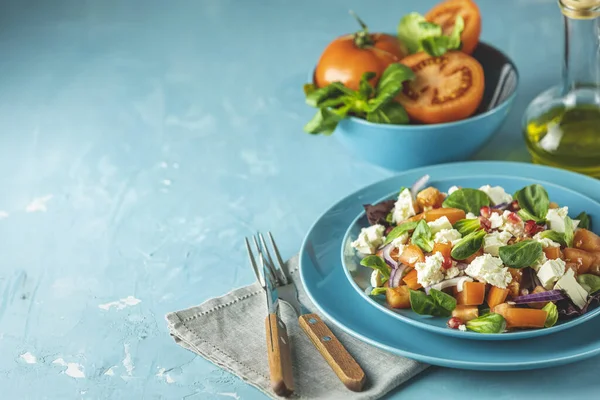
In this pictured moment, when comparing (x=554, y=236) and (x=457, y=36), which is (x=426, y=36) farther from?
(x=554, y=236)

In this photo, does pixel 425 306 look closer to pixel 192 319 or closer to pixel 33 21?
pixel 192 319

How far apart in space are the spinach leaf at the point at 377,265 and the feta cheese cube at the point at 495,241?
23 cm

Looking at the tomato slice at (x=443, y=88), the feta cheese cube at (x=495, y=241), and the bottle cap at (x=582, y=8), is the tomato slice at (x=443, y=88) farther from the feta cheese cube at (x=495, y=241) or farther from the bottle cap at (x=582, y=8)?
the feta cheese cube at (x=495, y=241)

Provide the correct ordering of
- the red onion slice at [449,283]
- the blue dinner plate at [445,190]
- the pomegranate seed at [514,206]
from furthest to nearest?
the pomegranate seed at [514,206]
the red onion slice at [449,283]
the blue dinner plate at [445,190]

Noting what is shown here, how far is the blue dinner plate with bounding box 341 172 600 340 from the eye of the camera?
1740 millimetres

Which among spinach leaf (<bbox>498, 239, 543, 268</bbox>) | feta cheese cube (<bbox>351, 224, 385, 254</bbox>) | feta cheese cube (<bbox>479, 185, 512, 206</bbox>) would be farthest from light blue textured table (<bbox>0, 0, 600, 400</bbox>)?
feta cheese cube (<bbox>479, 185, 512, 206</bbox>)

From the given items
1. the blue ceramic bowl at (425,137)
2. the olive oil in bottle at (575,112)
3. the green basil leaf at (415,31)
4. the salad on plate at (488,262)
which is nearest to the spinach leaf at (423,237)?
the salad on plate at (488,262)

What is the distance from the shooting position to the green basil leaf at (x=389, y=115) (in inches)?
99.1

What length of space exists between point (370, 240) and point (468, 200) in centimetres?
26

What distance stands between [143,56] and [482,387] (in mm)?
2347

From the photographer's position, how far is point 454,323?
1.79m

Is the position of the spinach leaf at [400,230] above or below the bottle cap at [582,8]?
below

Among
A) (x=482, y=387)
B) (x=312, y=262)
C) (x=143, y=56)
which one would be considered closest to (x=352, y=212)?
(x=312, y=262)

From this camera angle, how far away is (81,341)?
211 cm
